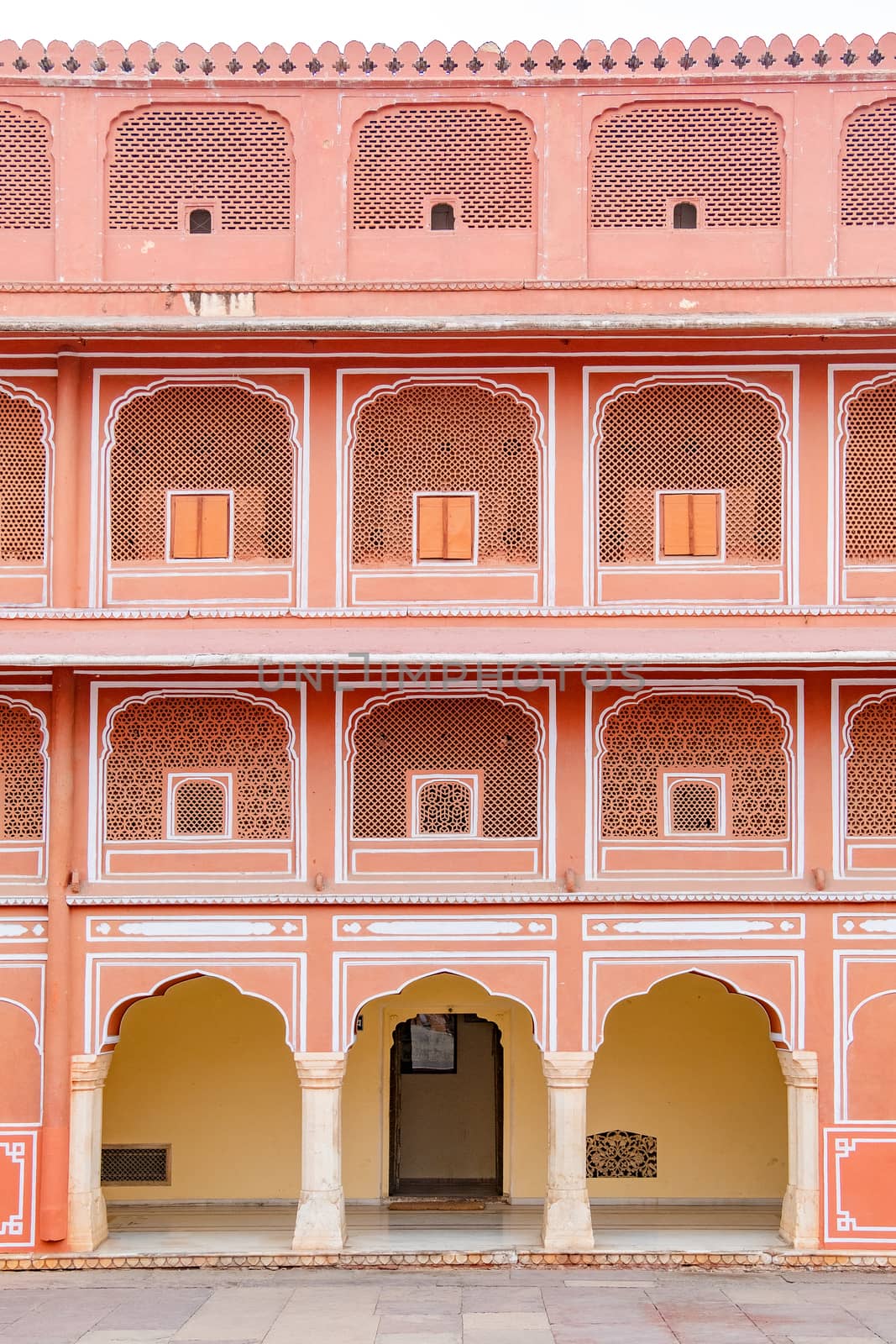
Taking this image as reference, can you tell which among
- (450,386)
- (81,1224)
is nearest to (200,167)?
(450,386)

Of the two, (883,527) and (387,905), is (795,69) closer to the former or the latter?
(883,527)

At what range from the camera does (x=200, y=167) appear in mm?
12008

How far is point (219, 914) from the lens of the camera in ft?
37.4

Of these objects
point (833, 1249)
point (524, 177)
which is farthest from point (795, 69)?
point (833, 1249)

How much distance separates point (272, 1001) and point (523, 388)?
5.23 meters

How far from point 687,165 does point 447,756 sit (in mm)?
5189

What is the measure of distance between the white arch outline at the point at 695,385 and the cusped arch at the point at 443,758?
1.21 m

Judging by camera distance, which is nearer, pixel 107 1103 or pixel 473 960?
pixel 473 960

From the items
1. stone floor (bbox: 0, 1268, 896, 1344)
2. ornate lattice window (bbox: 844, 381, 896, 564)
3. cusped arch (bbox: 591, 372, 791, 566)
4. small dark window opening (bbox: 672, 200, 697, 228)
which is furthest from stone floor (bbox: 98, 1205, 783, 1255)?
small dark window opening (bbox: 672, 200, 697, 228)

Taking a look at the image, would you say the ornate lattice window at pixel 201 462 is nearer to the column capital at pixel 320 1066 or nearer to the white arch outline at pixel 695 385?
the white arch outline at pixel 695 385

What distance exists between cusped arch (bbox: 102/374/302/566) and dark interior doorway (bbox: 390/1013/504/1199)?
5026 millimetres

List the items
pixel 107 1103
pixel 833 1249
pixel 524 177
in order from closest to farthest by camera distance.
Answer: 1. pixel 833 1249
2. pixel 524 177
3. pixel 107 1103

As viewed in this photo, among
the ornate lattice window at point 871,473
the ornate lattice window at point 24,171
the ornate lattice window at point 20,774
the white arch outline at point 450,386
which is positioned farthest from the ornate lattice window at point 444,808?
the ornate lattice window at point 24,171

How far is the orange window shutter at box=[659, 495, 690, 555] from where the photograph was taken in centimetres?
1168
